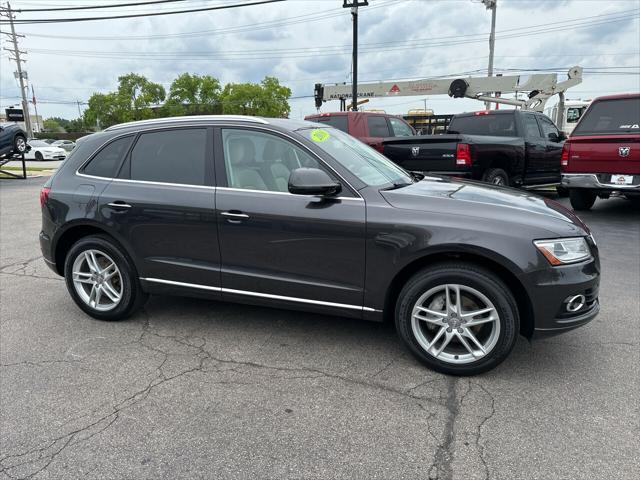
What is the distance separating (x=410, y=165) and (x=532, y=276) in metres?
6.26

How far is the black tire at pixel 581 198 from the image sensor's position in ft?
29.7

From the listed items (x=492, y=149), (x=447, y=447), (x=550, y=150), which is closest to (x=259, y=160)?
(x=447, y=447)

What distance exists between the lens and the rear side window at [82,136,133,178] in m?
4.07

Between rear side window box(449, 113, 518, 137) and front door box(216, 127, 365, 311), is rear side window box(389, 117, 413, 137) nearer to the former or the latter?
rear side window box(449, 113, 518, 137)

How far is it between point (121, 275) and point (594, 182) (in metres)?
7.49

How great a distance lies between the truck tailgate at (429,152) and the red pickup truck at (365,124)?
1184 mm

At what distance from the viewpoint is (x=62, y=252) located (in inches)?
172

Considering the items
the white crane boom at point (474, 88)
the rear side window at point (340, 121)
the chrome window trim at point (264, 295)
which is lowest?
the chrome window trim at point (264, 295)

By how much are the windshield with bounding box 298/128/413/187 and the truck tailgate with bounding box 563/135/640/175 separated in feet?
17.5

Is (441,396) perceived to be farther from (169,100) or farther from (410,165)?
(169,100)

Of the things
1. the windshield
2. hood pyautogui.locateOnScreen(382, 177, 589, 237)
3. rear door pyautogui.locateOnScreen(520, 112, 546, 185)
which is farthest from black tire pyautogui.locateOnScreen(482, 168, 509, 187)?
hood pyautogui.locateOnScreen(382, 177, 589, 237)

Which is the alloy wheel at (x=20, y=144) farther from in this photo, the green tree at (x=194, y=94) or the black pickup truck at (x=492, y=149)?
the green tree at (x=194, y=94)

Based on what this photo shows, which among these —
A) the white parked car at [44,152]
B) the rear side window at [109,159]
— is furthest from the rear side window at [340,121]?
the white parked car at [44,152]

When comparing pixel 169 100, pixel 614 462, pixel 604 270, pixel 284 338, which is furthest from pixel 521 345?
pixel 169 100
